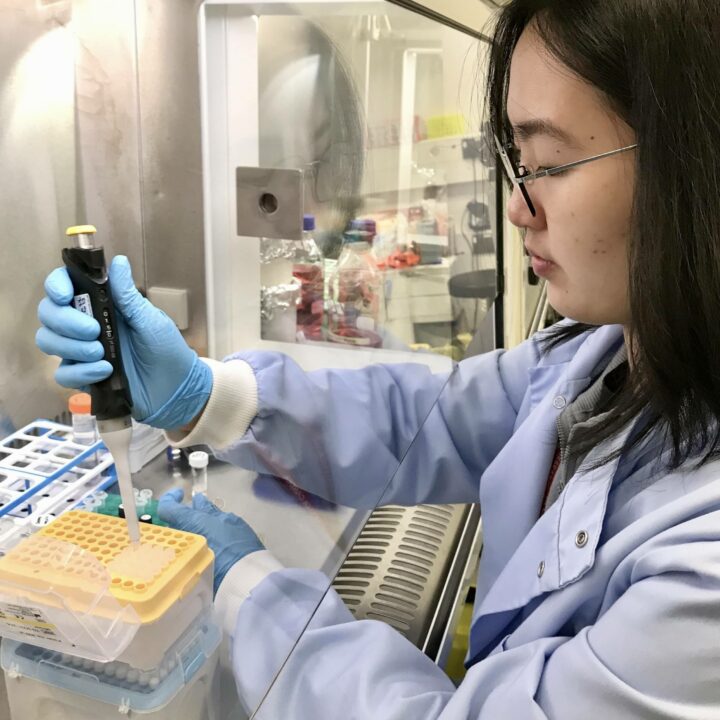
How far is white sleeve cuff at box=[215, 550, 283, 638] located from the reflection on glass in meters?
0.61

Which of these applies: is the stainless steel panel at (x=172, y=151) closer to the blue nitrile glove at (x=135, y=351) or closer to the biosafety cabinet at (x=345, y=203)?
the biosafety cabinet at (x=345, y=203)

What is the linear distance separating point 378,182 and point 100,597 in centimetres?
121

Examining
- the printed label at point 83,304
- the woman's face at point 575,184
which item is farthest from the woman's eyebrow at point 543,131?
the printed label at point 83,304

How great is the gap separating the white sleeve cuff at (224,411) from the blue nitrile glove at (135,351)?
2 cm

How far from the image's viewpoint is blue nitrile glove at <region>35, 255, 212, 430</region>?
844 mm

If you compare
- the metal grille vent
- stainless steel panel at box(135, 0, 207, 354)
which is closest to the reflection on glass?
stainless steel panel at box(135, 0, 207, 354)

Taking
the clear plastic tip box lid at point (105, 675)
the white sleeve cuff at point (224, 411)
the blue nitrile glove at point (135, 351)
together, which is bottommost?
the clear plastic tip box lid at point (105, 675)

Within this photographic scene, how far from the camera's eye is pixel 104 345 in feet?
2.82

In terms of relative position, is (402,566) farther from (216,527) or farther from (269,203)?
(269,203)

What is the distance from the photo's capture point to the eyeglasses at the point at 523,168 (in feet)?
2.65

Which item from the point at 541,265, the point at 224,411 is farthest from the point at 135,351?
the point at 541,265

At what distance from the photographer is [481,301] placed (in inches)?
81.3

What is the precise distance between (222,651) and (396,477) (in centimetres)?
59

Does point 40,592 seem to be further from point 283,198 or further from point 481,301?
point 481,301
